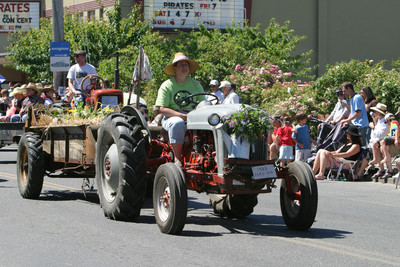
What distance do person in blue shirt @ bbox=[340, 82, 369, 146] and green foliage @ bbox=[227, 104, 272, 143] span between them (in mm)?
8933

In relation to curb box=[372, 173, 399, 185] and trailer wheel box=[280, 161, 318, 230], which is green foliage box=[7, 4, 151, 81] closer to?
curb box=[372, 173, 399, 185]

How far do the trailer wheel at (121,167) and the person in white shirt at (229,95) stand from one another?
6771 mm

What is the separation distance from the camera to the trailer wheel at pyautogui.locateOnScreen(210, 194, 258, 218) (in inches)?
403

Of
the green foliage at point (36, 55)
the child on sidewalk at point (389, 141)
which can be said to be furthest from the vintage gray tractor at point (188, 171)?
the green foliage at point (36, 55)

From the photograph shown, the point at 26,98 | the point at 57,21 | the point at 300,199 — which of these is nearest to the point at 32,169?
the point at 300,199

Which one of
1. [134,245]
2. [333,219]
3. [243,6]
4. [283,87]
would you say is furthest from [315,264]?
[243,6]

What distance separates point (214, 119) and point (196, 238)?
4.50 feet

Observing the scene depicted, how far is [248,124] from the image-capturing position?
8.91 metres

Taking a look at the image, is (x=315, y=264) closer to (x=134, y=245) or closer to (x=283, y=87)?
(x=134, y=245)

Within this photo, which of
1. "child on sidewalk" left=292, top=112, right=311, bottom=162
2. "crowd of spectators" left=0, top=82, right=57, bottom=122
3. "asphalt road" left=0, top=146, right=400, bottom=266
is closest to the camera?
"asphalt road" left=0, top=146, right=400, bottom=266

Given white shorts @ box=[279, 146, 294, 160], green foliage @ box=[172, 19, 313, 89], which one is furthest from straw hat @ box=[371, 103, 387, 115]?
green foliage @ box=[172, 19, 313, 89]

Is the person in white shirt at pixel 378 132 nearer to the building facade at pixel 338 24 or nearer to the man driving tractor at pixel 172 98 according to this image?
the man driving tractor at pixel 172 98

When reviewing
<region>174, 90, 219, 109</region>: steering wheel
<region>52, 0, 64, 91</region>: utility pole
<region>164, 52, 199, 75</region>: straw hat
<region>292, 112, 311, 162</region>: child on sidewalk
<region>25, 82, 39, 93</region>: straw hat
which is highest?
<region>52, 0, 64, 91</region>: utility pole

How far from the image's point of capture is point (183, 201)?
870 centimetres
